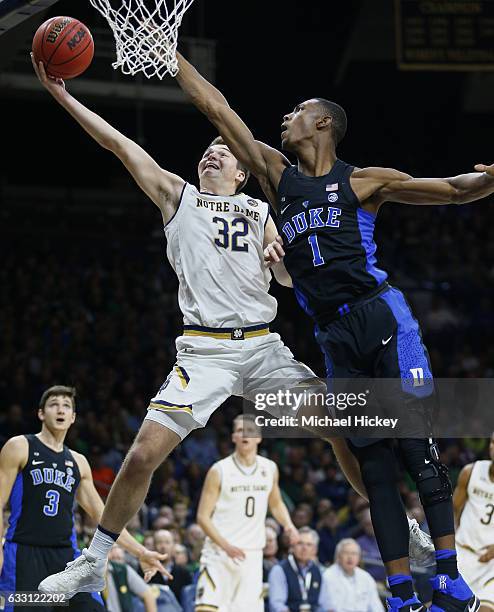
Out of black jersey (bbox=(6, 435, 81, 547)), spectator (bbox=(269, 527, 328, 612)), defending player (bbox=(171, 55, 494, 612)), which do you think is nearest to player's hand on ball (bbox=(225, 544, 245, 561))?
spectator (bbox=(269, 527, 328, 612))

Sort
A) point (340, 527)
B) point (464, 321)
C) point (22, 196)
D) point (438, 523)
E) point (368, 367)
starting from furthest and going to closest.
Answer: point (22, 196) → point (464, 321) → point (340, 527) → point (368, 367) → point (438, 523)

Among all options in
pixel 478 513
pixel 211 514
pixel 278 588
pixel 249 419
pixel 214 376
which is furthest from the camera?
pixel 278 588

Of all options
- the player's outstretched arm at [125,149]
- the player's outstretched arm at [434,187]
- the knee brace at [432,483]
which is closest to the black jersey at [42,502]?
the player's outstretched arm at [125,149]

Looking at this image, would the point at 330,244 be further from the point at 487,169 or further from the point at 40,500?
the point at 40,500

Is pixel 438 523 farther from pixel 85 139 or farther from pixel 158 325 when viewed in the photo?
pixel 85 139

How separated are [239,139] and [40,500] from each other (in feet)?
10.9

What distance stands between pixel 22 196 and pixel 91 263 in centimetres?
284

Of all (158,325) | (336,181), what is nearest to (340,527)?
(158,325)

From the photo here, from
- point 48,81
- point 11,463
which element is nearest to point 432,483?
point 48,81

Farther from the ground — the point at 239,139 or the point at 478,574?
the point at 239,139

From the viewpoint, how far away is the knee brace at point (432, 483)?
14.9 feet

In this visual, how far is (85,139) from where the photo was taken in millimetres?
18875

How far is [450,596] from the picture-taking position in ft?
14.4

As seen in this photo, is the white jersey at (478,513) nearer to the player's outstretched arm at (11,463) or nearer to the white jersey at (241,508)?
the white jersey at (241,508)
